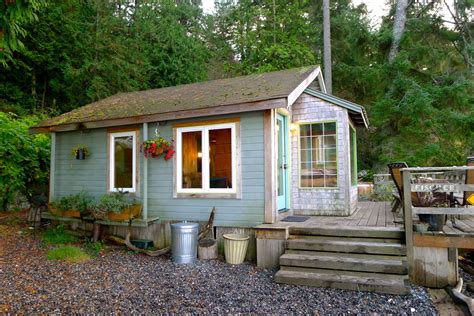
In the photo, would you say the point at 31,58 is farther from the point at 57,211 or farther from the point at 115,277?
Answer: the point at 115,277

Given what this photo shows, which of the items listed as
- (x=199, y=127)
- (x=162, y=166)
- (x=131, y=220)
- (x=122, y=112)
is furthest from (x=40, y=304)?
(x=122, y=112)

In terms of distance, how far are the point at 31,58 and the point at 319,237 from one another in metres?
13.3

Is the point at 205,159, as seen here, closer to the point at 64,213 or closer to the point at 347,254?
the point at 347,254

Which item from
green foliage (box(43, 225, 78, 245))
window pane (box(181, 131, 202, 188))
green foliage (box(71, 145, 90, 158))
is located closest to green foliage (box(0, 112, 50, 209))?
green foliage (box(43, 225, 78, 245))

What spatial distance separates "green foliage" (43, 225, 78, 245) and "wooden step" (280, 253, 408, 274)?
14.5ft

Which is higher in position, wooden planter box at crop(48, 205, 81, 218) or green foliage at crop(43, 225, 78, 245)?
wooden planter box at crop(48, 205, 81, 218)

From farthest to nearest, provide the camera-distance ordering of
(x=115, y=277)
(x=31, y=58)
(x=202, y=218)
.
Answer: (x=31, y=58) → (x=202, y=218) → (x=115, y=277)

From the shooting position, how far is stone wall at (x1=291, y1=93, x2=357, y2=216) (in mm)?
6188

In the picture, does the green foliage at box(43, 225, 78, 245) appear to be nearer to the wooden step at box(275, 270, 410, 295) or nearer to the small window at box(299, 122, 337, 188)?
the wooden step at box(275, 270, 410, 295)

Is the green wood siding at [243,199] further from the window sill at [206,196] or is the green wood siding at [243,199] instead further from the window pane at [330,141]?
the window pane at [330,141]

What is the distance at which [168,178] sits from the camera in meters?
6.15

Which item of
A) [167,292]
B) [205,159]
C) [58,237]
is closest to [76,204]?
[58,237]

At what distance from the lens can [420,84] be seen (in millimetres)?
13297

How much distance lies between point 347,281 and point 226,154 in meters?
2.82
